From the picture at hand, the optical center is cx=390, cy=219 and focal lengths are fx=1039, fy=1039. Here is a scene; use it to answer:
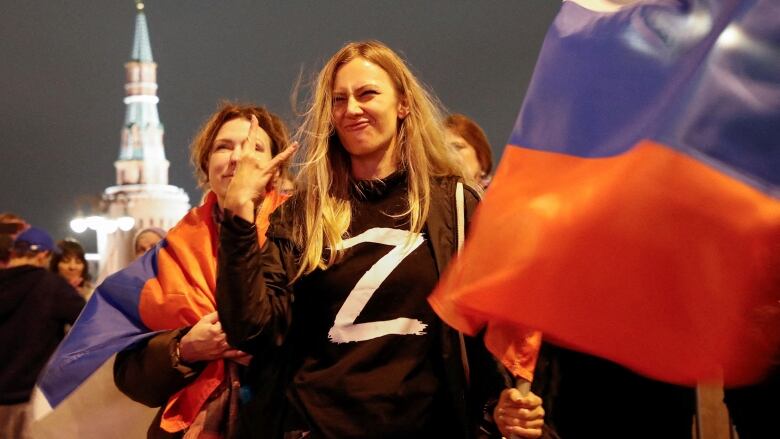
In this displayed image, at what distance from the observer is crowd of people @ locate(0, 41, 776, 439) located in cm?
279

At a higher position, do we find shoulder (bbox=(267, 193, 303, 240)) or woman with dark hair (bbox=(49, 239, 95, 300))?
shoulder (bbox=(267, 193, 303, 240))

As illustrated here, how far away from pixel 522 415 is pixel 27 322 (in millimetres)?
3841

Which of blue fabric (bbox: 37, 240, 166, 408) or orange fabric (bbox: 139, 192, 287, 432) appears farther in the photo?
blue fabric (bbox: 37, 240, 166, 408)

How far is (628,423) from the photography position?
115 inches

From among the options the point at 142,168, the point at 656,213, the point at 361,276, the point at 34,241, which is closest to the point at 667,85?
the point at 656,213

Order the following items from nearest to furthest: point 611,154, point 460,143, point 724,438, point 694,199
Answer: point 694,199 < point 611,154 < point 724,438 < point 460,143

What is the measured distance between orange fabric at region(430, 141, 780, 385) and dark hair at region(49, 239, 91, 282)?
196 inches

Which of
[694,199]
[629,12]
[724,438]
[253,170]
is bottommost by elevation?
[724,438]

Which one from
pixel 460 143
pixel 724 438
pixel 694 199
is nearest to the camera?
pixel 694 199

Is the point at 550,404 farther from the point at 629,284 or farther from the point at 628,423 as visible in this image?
the point at 629,284

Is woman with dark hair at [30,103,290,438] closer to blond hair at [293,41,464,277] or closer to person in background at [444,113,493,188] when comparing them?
blond hair at [293,41,464,277]

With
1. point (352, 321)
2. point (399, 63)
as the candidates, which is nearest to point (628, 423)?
point (352, 321)

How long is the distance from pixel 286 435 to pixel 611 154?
1199 millimetres

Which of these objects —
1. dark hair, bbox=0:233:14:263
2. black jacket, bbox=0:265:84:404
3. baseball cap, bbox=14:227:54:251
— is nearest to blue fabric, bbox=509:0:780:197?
black jacket, bbox=0:265:84:404
